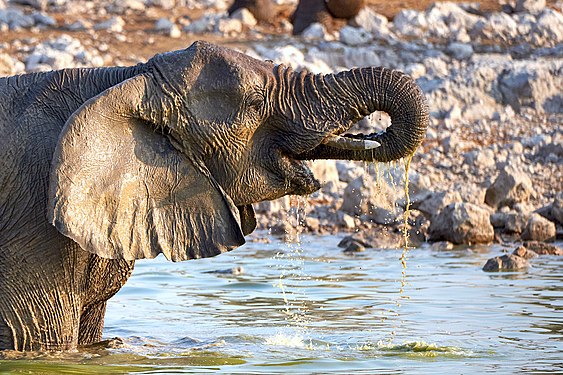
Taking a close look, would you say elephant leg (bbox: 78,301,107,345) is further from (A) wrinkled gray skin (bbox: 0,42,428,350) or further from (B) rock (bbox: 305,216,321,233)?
(B) rock (bbox: 305,216,321,233)

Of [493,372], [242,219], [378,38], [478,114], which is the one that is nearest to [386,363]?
[493,372]

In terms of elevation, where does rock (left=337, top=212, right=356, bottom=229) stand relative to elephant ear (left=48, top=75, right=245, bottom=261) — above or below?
above

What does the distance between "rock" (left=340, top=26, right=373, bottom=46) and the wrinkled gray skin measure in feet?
59.7

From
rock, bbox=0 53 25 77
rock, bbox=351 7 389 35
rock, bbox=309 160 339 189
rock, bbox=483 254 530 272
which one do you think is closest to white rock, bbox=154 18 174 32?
rock, bbox=351 7 389 35

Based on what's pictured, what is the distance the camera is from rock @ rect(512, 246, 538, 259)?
11.6 m

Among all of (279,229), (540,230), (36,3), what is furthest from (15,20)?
(540,230)

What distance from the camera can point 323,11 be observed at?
26.2 metres

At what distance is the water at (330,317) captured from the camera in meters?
7.10

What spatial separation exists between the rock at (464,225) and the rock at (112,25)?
14.0 m

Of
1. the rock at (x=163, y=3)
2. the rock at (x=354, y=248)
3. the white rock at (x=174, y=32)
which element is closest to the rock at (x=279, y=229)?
the rock at (x=354, y=248)

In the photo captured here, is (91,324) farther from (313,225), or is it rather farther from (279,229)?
(313,225)

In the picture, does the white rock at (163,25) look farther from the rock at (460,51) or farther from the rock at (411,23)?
the rock at (460,51)

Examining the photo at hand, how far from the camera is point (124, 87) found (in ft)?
20.1

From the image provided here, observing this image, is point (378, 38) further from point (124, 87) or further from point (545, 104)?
point (124, 87)
